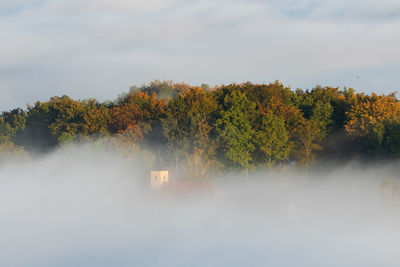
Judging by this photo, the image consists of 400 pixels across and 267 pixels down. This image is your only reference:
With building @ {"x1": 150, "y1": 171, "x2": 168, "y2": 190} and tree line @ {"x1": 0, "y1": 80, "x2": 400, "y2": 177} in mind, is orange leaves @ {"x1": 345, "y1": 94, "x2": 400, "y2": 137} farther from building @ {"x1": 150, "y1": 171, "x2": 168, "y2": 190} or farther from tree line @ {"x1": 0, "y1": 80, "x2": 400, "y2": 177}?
building @ {"x1": 150, "y1": 171, "x2": 168, "y2": 190}

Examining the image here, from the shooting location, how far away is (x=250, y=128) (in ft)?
459

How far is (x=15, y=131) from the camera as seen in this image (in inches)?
7795

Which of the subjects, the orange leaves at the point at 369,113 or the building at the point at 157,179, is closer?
the orange leaves at the point at 369,113

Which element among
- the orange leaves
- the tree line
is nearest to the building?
the tree line

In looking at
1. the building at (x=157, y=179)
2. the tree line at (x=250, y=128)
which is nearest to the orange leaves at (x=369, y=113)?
the tree line at (x=250, y=128)

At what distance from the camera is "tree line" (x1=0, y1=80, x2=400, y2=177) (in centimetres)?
13475

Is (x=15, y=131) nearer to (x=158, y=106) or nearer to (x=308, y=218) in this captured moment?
(x=158, y=106)

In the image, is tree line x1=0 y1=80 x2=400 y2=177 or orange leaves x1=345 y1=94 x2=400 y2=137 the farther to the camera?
tree line x1=0 y1=80 x2=400 y2=177

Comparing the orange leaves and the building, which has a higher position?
the orange leaves

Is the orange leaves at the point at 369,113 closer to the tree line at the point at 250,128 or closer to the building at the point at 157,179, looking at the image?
the tree line at the point at 250,128

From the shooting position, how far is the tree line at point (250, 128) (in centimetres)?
13475

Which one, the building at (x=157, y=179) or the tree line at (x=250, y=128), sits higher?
the tree line at (x=250, y=128)

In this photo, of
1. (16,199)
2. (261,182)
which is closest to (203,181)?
(261,182)

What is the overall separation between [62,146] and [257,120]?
4508 cm
